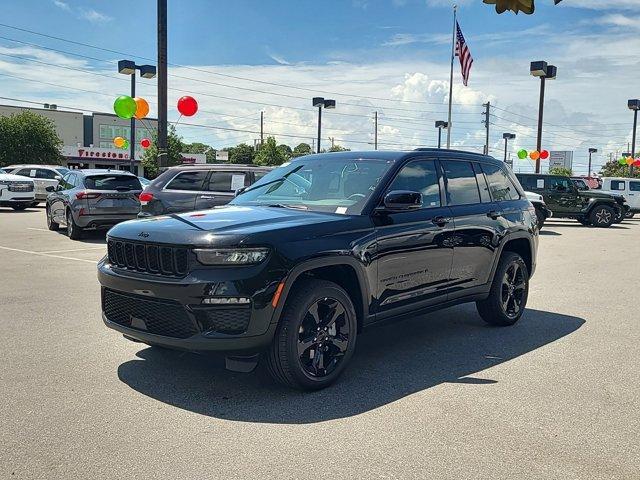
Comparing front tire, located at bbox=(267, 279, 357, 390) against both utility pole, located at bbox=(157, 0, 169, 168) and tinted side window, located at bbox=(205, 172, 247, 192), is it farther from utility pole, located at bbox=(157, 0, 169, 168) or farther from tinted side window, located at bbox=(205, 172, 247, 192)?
utility pole, located at bbox=(157, 0, 169, 168)

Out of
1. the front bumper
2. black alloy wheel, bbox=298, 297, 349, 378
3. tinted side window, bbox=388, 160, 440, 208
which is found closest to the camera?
the front bumper

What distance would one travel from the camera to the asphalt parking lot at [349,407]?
11.2 feet

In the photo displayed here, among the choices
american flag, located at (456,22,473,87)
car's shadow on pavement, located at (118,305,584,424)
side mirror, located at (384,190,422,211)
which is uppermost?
american flag, located at (456,22,473,87)

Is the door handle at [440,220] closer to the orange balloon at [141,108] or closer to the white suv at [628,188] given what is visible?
the orange balloon at [141,108]

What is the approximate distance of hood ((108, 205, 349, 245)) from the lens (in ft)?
13.9

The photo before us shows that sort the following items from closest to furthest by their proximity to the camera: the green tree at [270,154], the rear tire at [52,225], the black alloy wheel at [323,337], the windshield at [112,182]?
the black alloy wheel at [323,337]
the windshield at [112,182]
the rear tire at [52,225]
the green tree at [270,154]

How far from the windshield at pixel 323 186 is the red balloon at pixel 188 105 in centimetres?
1242

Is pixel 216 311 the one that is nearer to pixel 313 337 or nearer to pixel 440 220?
pixel 313 337

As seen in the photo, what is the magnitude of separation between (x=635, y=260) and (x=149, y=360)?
11.1 metres

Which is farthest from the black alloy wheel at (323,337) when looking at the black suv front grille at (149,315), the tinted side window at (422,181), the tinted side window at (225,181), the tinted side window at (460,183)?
the tinted side window at (225,181)

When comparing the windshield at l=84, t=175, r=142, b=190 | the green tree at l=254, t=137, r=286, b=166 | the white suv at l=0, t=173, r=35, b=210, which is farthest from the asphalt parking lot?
the green tree at l=254, t=137, r=286, b=166

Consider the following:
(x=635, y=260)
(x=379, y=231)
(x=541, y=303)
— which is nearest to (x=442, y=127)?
(x=635, y=260)

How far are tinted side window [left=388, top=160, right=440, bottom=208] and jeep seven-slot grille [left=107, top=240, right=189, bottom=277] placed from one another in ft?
6.42

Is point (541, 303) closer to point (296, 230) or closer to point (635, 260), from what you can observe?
point (296, 230)
